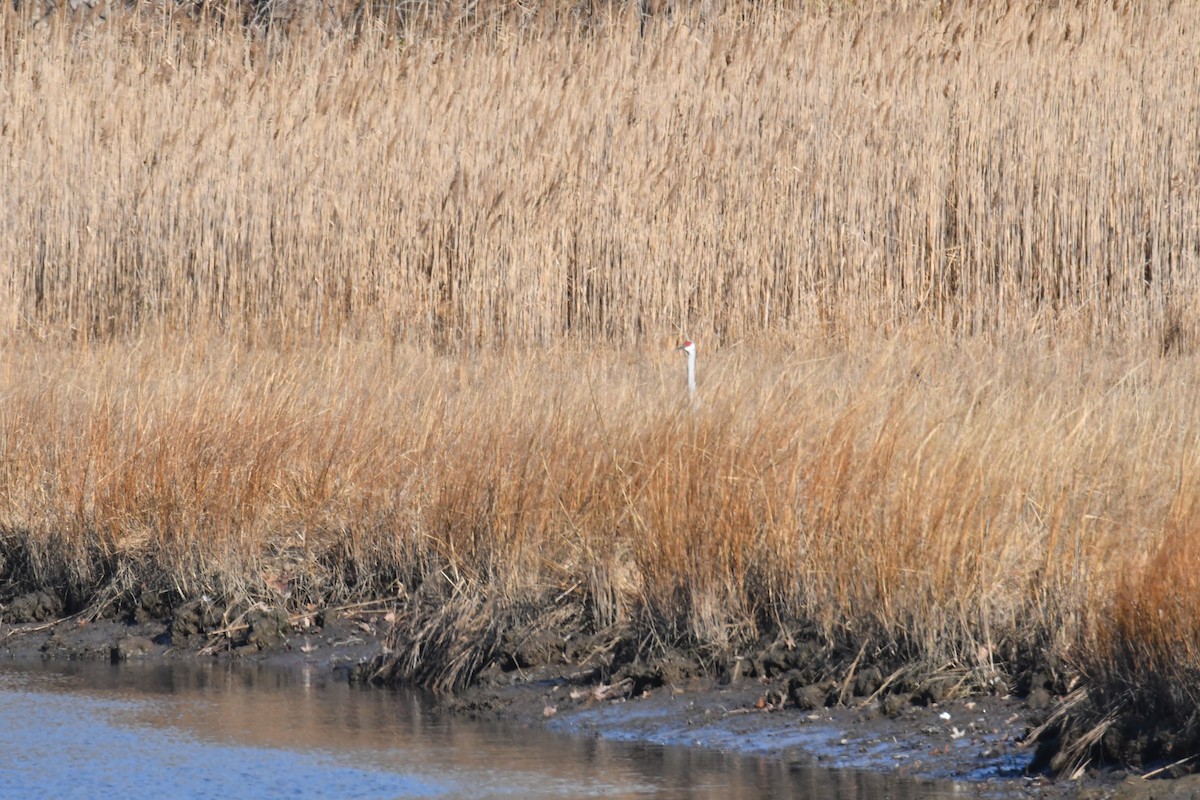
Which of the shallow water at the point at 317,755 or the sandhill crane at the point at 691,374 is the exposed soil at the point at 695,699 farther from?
the sandhill crane at the point at 691,374

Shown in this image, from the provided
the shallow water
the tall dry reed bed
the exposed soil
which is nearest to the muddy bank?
the exposed soil

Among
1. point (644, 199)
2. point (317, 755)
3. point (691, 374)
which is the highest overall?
point (644, 199)

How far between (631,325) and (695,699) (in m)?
5.30

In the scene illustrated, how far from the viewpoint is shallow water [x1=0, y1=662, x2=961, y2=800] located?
4508 millimetres

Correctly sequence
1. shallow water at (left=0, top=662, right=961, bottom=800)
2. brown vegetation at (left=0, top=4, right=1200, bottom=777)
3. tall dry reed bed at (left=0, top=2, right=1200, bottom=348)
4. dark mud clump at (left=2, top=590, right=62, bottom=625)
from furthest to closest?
tall dry reed bed at (left=0, top=2, right=1200, bottom=348) < dark mud clump at (left=2, top=590, right=62, bottom=625) < brown vegetation at (left=0, top=4, right=1200, bottom=777) < shallow water at (left=0, top=662, right=961, bottom=800)

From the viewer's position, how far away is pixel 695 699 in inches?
209

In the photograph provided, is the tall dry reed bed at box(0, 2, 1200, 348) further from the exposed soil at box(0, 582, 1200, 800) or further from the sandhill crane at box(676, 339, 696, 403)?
the exposed soil at box(0, 582, 1200, 800)

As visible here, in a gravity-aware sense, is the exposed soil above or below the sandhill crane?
below

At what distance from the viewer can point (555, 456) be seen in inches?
246

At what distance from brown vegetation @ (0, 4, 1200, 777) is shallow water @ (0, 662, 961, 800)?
53 cm

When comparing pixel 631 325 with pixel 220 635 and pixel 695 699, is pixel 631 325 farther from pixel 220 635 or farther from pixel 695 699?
pixel 695 699

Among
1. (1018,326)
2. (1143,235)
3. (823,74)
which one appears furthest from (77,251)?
(1143,235)

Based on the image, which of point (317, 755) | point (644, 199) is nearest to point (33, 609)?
point (317, 755)

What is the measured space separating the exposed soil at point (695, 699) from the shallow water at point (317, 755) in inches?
5.5
